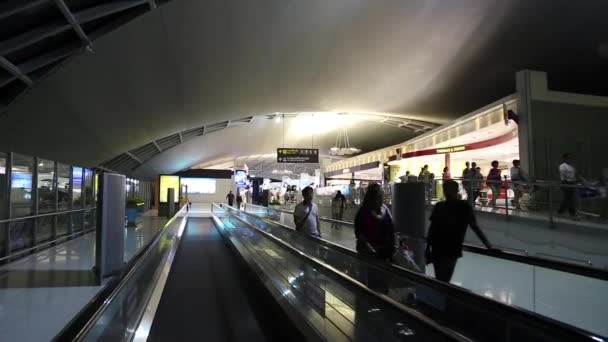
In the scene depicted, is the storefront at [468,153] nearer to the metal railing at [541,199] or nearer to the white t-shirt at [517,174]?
the white t-shirt at [517,174]

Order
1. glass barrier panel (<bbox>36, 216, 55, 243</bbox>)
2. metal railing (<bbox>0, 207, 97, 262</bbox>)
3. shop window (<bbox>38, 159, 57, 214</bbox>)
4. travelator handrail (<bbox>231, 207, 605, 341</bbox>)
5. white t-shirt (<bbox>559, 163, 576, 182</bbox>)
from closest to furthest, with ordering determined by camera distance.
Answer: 1. travelator handrail (<bbox>231, 207, 605, 341</bbox>)
2. metal railing (<bbox>0, 207, 97, 262</bbox>)
3. white t-shirt (<bbox>559, 163, 576, 182</bbox>)
4. glass barrier panel (<bbox>36, 216, 55, 243</bbox>)
5. shop window (<bbox>38, 159, 57, 214</bbox>)

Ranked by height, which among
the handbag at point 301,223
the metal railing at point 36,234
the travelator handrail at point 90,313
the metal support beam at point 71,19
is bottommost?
the metal railing at point 36,234

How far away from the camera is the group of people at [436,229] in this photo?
13.7 feet

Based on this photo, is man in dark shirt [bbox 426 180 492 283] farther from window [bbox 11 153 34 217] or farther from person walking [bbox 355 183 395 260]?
window [bbox 11 153 34 217]

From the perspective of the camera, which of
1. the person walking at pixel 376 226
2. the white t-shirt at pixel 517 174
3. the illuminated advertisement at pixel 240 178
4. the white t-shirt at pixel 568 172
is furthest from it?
the illuminated advertisement at pixel 240 178

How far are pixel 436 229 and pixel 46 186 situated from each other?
11.1 metres

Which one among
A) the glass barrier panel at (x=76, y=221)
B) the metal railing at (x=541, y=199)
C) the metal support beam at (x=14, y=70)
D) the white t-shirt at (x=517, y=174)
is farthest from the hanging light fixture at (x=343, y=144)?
the metal support beam at (x=14, y=70)

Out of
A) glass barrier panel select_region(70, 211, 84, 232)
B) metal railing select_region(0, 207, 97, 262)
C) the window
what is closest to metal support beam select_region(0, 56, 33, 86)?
metal railing select_region(0, 207, 97, 262)

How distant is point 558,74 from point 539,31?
4.46 metres

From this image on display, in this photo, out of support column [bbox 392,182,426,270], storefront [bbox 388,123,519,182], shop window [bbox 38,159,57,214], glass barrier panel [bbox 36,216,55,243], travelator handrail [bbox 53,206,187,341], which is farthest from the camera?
storefront [bbox 388,123,519,182]

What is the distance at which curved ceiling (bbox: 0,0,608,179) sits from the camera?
8.84 m

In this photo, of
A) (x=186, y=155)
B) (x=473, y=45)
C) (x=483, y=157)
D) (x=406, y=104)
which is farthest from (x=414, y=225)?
(x=186, y=155)

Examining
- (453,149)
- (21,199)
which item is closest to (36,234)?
(21,199)

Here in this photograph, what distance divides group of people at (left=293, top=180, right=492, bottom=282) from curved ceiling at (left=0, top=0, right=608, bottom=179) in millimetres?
5456
